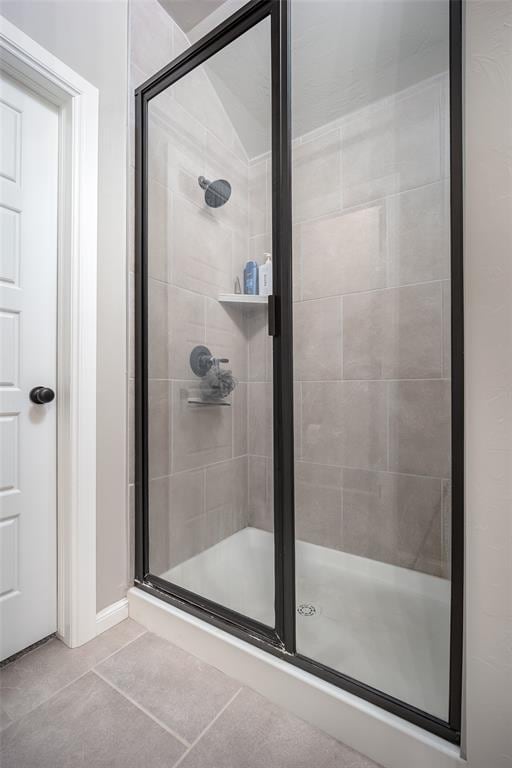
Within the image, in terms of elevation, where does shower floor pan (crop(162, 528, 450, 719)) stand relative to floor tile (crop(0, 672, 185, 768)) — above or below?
above

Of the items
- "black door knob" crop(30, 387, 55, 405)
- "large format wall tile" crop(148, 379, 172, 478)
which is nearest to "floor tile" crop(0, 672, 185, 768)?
"large format wall tile" crop(148, 379, 172, 478)

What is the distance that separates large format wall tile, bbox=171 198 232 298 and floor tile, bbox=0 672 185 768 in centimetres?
128

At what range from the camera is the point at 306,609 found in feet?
3.73

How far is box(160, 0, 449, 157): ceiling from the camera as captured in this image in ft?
3.73

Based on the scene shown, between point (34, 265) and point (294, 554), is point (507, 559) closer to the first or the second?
point (294, 554)

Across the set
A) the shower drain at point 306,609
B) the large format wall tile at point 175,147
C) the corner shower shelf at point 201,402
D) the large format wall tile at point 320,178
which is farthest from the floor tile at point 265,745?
the large format wall tile at point 175,147

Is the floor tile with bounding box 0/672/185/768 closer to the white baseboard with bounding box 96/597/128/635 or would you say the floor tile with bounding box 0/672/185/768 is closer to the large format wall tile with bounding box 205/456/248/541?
the white baseboard with bounding box 96/597/128/635

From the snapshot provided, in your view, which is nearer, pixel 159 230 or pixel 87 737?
pixel 87 737

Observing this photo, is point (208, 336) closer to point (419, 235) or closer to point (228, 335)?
point (228, 335)

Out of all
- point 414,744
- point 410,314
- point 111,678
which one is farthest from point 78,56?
point 414,744

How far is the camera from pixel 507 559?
69cm

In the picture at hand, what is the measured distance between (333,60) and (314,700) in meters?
2.09

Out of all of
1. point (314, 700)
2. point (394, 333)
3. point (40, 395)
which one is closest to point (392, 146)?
point (394, 333)

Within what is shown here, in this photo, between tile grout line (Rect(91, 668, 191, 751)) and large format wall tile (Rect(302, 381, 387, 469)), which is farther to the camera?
large format wall tile (Rect(302, 381, 387, 469))
